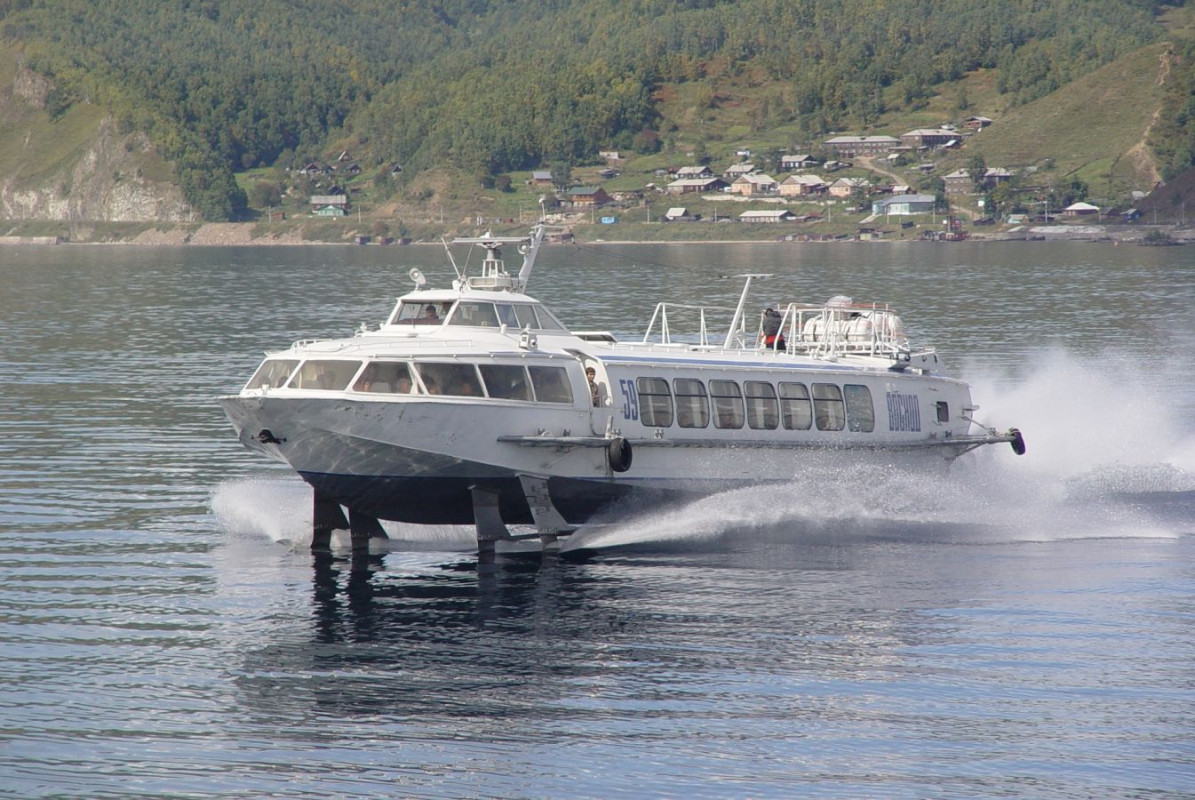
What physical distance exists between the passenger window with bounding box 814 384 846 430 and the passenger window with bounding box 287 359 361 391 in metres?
10.7

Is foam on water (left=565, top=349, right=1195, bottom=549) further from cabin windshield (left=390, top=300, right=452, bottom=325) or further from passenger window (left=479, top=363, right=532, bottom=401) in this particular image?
cabin windshield (left=390, top=300, right=452, bottom=325)

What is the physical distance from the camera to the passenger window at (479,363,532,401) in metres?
29.4

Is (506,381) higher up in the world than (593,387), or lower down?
higher up

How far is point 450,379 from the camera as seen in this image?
1140 inches

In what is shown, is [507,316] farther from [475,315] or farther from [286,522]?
[286,522]

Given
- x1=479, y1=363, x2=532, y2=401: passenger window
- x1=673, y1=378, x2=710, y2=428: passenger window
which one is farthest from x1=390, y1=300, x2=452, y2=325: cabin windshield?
x1=673, y1=378, x2=710, y2=428: passenger window

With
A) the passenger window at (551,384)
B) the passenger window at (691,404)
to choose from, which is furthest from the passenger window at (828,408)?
the passenger window at (551,384)

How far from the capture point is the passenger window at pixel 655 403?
3150 centimetres

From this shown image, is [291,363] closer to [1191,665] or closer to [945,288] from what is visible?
[1191,665]

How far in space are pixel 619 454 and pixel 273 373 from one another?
6.75 metres

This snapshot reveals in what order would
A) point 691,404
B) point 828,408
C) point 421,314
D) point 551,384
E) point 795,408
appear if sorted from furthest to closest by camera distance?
point 828,408 < point 795,408 < point 691,404 < point 421,314 < point 551,384

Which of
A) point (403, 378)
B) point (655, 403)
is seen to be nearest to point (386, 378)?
point (403, 378)

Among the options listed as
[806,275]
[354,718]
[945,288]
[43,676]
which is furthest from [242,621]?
[806,275]

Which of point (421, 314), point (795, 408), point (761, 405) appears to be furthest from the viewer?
point (795, 408)
